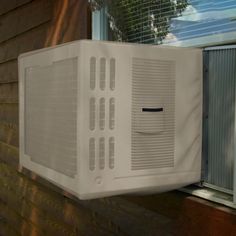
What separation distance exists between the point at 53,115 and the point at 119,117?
29 cm

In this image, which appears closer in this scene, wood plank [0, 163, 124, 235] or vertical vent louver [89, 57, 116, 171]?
vertical vent louver [89, 57, 116, 171]

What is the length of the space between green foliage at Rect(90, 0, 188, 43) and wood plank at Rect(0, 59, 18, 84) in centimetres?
141

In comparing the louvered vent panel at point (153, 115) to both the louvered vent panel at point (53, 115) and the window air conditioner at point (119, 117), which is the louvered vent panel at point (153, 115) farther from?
the louvered vent panel at point (53, 115)

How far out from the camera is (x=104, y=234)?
2291mm

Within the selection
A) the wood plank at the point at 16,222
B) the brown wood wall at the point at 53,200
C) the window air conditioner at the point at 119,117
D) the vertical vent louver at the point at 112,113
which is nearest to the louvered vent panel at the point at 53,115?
the window air conditioner at the point at 119,117

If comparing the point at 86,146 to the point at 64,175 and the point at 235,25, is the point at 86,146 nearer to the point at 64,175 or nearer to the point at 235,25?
the point at 64,175

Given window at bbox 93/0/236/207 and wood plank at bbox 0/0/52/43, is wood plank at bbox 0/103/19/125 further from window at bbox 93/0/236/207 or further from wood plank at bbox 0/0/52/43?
window at bbox 93/0/236/207

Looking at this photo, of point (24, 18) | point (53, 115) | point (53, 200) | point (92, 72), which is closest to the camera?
point (92, 72)

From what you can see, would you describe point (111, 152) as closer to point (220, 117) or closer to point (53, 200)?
point (220, 117)

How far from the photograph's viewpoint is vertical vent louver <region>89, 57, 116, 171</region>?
4.55ft

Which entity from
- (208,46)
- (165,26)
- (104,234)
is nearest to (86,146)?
(208,46)

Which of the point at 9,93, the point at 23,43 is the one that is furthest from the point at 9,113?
the point at 23,43

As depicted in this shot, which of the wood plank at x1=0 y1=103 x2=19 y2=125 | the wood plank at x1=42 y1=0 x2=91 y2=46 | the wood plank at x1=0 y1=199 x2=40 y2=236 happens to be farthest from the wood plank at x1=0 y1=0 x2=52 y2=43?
the wood plank at x1=0 y1=199 x2=40 y2=236

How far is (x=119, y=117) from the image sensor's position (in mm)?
1445
